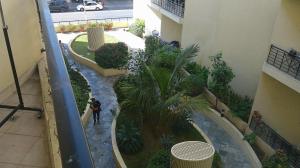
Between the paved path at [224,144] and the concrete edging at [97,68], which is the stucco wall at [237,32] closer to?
the paved path at [224,144]

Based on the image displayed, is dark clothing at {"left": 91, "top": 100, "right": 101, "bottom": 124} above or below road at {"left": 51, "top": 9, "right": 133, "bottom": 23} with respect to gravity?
below

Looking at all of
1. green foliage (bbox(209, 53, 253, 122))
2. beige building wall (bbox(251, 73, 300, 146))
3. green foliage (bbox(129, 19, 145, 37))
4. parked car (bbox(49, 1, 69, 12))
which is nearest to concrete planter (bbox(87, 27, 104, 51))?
green foliage (bbox(129, 19, 145, 37))

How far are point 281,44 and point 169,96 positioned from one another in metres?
5.07

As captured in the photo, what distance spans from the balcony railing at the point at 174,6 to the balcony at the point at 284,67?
1095cm

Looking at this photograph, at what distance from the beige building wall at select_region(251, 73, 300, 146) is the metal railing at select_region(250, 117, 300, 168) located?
1.34 ft

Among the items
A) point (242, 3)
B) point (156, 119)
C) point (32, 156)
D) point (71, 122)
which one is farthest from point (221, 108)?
point (71, 122)

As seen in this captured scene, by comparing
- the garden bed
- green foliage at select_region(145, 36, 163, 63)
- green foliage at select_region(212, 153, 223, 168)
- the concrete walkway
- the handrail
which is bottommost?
the concrete walkway

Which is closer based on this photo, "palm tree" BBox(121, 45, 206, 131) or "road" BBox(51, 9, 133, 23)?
"palm tree" BBox(121, 45, 206, 131)

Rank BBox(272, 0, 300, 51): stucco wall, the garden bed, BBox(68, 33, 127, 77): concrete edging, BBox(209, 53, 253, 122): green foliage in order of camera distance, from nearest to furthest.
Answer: BBox(272, 0, 300, 51): stucco wall < BBox(209, 53, 253, 122): green foliage < BBox(68, 33, 127, 77): concrete edging < the garden bed

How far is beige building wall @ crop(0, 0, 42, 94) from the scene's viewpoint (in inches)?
130

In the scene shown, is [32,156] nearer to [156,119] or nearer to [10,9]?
[10,9]

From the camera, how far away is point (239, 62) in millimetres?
17719

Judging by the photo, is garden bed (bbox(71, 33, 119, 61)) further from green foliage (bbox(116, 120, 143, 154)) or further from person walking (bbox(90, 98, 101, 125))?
green foliage (bbox(116, 120, 143, 154))

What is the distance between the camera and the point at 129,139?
13328 mm
